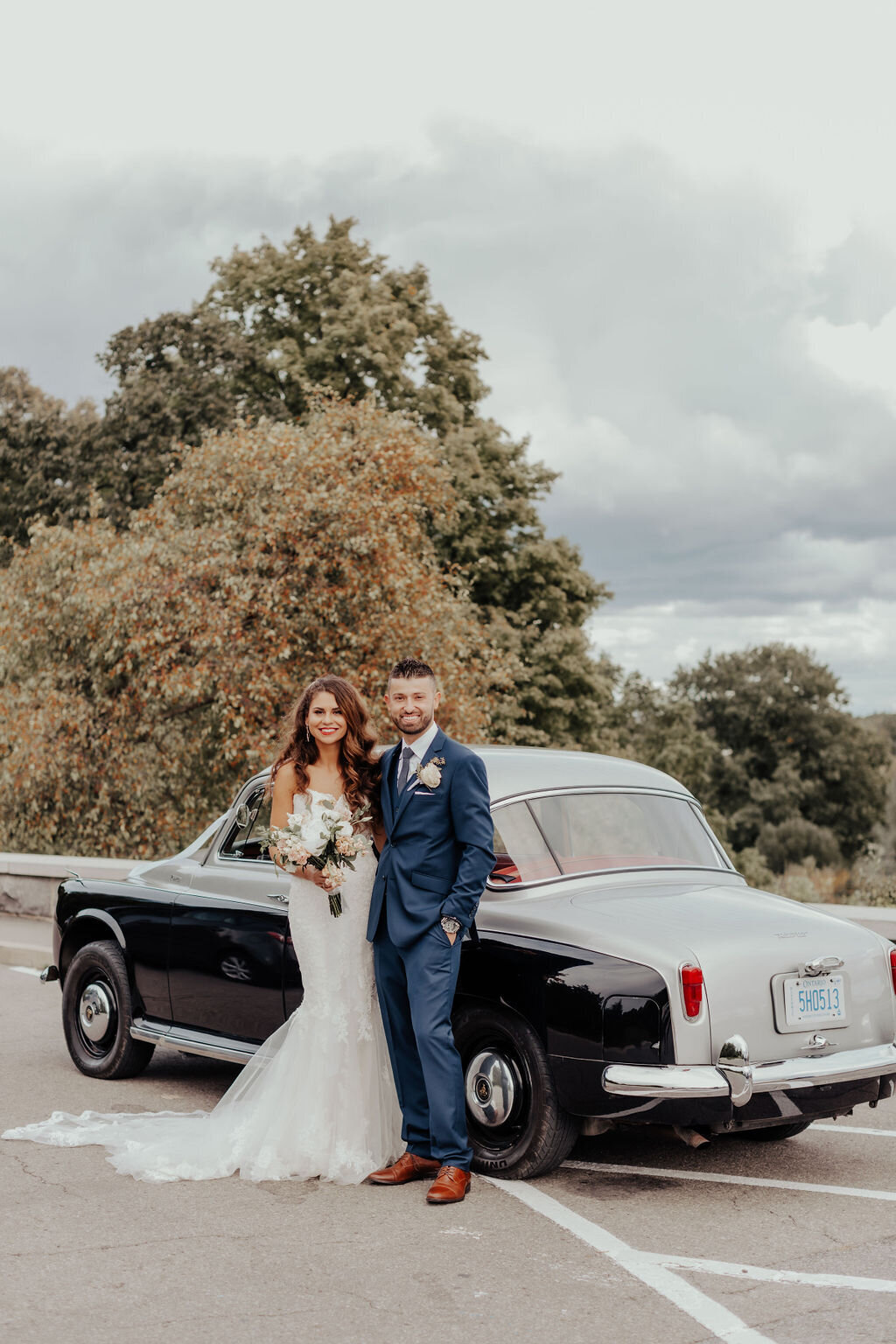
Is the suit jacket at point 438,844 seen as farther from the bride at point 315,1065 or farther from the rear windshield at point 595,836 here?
the bride at point 315,1065

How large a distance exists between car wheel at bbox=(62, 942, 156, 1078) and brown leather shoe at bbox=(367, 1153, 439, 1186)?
2.23m

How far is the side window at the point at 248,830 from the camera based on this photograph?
711 centimetres

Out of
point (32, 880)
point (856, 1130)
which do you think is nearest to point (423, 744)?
point (856, 1130)

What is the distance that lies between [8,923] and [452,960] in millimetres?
10712

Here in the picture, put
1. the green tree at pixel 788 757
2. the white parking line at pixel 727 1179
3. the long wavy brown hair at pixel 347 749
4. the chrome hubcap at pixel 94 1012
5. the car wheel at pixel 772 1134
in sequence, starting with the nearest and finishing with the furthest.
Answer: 1. the white parking line at pixel 727 1179
2. the long wavy brown hair at pixel 347 749
3. the car wheel at pixel 772 1134
4. the chrome hubcap at pixel 94 1012
5. the green tree at pixel 788 757

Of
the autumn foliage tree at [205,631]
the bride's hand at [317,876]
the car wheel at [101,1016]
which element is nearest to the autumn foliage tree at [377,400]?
the autumn foliage tree at [205,631]

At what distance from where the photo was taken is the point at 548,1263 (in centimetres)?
462

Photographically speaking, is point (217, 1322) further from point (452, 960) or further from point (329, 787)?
point (329, 787)

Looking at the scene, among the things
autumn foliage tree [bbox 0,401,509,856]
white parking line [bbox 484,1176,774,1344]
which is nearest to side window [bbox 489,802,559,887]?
white parking line [bbox 484,1176,774,1344]

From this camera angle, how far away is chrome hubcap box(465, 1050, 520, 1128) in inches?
221

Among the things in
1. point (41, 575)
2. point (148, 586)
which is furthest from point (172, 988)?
point (41, 575)

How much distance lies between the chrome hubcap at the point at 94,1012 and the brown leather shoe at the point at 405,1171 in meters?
2.50

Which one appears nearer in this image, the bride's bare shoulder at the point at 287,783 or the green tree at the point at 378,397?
the bride's bare shoulder at the point at 287,783

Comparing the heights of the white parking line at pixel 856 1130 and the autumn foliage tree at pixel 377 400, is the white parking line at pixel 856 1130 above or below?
below
